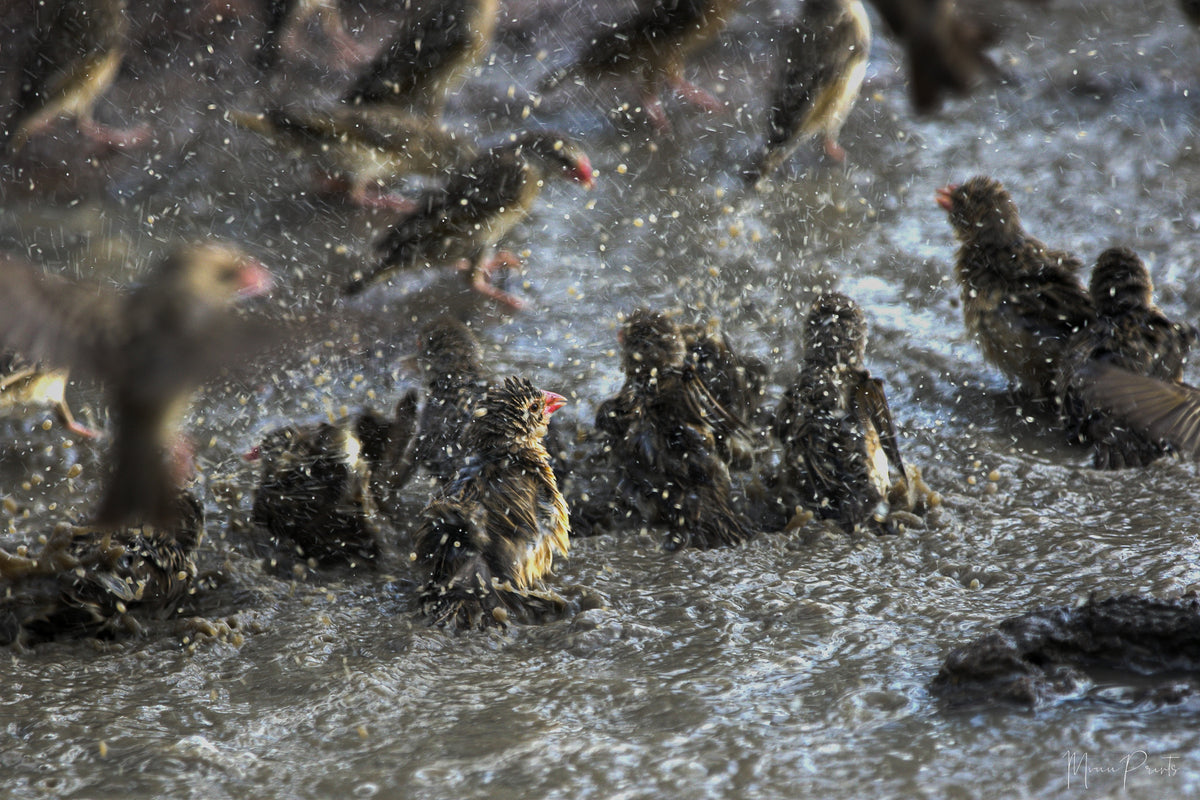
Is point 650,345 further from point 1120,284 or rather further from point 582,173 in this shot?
point 1120,284

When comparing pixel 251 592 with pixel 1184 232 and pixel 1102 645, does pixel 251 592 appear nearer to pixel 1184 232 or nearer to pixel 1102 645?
pixel 1102 645

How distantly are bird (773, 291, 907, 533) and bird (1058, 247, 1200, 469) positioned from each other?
0.83 metres

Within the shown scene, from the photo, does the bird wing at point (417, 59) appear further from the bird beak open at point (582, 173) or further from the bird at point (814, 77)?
the bird at point (814, 77)

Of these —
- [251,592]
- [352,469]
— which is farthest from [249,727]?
[352,469]

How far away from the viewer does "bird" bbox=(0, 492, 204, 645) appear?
144 inches

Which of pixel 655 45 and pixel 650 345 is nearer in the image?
pixel 650 345

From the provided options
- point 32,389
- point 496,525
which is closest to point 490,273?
point 32,389

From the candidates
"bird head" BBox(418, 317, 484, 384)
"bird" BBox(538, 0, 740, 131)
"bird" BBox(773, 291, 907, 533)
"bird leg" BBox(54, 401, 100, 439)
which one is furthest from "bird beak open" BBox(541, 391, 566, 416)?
"bird" BBox(538, 0, 740, 131)

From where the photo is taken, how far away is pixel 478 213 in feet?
19.8

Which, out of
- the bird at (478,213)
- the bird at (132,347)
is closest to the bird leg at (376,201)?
the bird at (478,213)

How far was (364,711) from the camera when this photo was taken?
3023 millimetres

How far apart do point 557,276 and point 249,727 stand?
3.62 metres

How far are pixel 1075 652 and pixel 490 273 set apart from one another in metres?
4.03

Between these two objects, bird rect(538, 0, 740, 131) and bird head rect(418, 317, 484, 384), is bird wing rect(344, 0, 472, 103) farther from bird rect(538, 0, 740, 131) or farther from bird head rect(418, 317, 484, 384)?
bird head rect(418, 317, 484, 384)
